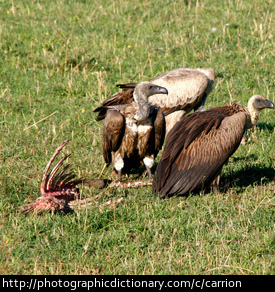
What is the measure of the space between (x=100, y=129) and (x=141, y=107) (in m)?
1.70

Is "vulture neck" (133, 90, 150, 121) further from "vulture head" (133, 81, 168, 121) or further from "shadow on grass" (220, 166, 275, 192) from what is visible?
"shadow on grass" (220, 166, 275, 192)

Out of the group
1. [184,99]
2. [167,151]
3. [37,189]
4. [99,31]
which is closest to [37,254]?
[37,189]

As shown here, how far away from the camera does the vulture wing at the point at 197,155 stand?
559cm

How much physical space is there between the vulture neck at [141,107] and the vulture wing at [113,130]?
0.20 metres

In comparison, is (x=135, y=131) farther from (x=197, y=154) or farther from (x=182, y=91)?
(x=182, y=91)

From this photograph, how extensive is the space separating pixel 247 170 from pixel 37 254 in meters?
3.13

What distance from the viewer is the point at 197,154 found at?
5641 mm

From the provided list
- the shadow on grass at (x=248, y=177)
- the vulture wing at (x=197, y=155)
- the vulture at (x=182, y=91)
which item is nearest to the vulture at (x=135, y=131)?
the vulture wing at (x=197, y=155)

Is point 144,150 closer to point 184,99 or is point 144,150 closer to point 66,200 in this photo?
point 66,200

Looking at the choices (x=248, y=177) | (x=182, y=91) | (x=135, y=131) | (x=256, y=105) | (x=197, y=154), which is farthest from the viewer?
(x=182, y=91)

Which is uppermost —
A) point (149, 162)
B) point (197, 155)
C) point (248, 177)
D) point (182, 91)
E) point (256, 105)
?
point (256, 105)

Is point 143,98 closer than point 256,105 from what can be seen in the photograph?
Yes

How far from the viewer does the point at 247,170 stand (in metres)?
6.50

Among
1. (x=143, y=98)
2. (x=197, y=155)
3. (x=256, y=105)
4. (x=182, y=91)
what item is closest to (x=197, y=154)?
(x=197, y=155)
